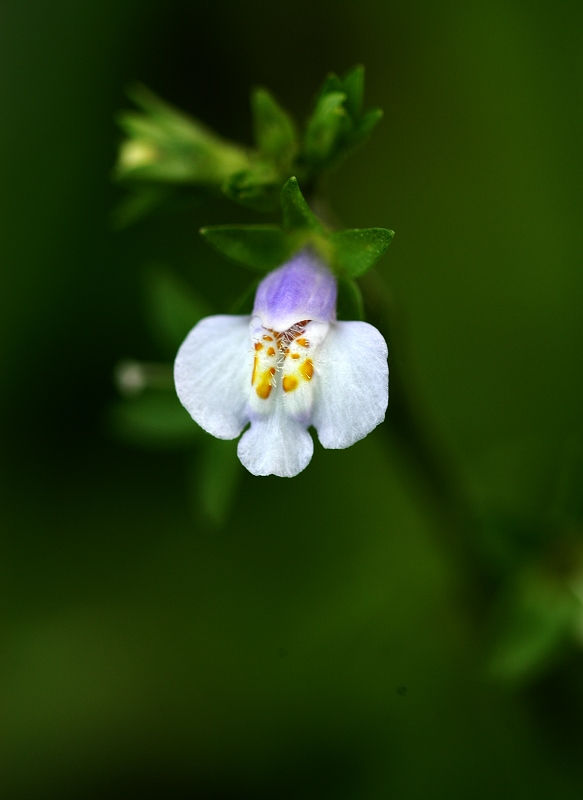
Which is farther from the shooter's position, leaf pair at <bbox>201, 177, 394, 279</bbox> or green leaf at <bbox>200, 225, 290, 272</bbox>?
green leaf at <bbox>200, 225, 290, 272</bbox>

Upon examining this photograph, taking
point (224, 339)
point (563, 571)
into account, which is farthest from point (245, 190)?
point (563, 571)

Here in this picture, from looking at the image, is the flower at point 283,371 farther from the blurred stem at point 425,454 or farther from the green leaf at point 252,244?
the blurred stem at point 425,454

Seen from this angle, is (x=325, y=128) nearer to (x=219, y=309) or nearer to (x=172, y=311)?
(x=172, y=311)

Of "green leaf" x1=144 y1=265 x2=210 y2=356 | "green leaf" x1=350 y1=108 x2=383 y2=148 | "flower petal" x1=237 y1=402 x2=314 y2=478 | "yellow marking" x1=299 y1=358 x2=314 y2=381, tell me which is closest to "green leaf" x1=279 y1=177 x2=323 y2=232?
"green leaf" x1=350 y1=108 x2=383 y2=148

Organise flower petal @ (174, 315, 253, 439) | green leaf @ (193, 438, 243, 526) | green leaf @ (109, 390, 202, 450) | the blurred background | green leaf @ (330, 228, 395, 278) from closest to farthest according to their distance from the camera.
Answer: green leaf @ (330, 228, 395, 278) → flower petal @ (174, 315, 253, 439) → green leaf @ (193, 438, 243, 526) → green leaf @ (109, 390, 202, 450) → the blurred background

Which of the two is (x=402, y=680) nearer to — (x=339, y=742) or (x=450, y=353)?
(x=339, y=742)

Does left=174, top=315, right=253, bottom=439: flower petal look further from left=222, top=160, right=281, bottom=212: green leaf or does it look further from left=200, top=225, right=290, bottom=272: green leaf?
left=222, top=160, right=281, bottom=212: green leaf
